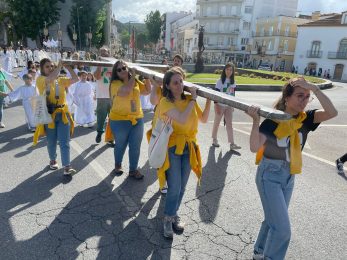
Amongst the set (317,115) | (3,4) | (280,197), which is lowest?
(280,197)

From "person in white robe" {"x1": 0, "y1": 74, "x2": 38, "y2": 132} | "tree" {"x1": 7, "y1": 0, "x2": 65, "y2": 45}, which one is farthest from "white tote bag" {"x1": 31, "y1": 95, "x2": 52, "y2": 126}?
"tree" {"x1": 7, "y1": 0, "x2": 65, "y2": 45}

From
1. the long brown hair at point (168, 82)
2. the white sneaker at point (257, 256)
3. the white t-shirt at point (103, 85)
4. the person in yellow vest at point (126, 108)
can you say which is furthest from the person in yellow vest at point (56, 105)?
the white sneaker at point (257, 256)

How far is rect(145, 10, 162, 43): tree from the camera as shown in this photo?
277ft

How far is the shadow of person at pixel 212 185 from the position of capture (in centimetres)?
406

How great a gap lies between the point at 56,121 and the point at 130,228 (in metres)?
2.28

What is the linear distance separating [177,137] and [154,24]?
286 feet

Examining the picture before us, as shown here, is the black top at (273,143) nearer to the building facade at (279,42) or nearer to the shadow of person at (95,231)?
the shadow of person at (95,231)

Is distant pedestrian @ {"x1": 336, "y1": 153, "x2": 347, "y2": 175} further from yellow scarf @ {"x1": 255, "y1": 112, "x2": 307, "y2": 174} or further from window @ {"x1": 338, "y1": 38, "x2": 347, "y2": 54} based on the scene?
window @ {"x1": 338, "y1": 38, "x2": 347, "y2": 54}

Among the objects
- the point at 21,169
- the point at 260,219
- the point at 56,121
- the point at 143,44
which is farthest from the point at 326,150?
the point at 143,44

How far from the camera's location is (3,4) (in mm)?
54500

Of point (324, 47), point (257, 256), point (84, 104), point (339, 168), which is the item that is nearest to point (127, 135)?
point (257, 256)

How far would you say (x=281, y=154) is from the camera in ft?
8.81

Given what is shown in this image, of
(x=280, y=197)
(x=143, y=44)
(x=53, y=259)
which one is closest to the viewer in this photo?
(x=280, y=197)

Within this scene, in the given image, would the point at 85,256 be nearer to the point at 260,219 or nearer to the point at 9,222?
the point at 9,222
